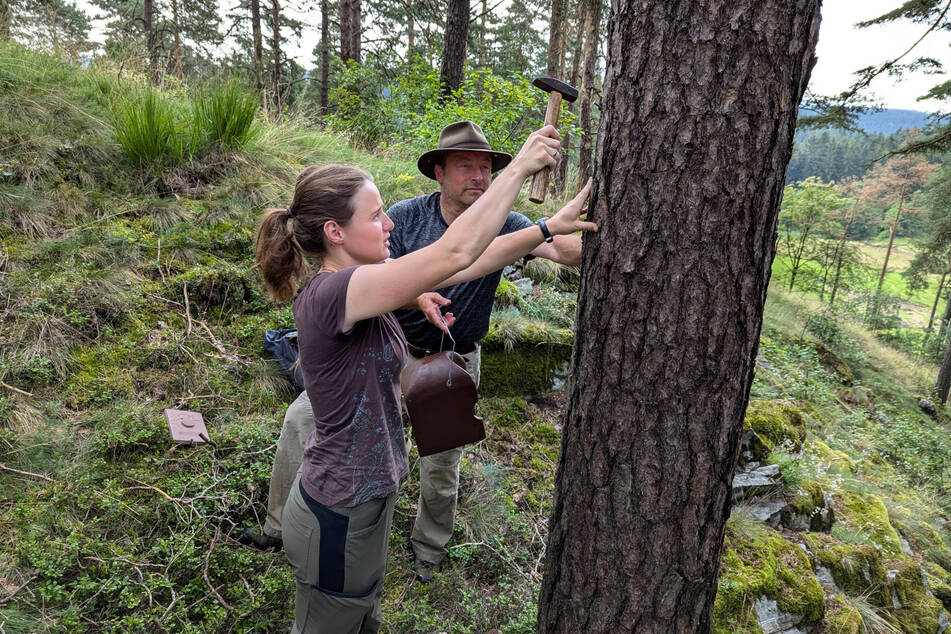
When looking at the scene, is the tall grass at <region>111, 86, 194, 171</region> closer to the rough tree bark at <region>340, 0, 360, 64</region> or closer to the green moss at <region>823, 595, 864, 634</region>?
the rough tree bark at <region>340, 0, 360, 64</region>

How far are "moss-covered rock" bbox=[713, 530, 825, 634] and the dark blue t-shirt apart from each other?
75.8 inches

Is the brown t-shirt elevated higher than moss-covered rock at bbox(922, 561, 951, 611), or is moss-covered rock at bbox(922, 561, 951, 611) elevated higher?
the brown t-shirt

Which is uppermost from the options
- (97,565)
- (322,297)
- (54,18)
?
(54,18)

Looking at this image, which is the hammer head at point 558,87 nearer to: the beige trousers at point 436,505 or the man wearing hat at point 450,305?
the man wearing hat at point 450,305

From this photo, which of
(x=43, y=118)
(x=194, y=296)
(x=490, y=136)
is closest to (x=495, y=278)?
(x=194, y=296)

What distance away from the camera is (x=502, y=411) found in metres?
4.00

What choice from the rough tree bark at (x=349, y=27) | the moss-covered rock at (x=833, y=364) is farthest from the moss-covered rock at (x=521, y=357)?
the moss-covered rock at (x=833, y=364)

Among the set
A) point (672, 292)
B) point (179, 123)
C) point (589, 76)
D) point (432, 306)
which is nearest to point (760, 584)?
point (672, 292)

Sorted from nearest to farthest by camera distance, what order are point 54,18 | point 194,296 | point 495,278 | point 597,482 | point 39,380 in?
point 597,482 < point 495,278 < point 39,380 < point 194,296 < point 54,18

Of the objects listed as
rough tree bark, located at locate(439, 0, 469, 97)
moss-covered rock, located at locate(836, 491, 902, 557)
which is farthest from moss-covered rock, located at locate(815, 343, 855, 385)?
rough tree bark, located at locate(439, 0, 469, 97)

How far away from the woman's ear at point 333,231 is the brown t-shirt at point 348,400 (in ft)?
0.56

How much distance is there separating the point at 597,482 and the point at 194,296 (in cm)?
357

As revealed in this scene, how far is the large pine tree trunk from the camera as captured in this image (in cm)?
127

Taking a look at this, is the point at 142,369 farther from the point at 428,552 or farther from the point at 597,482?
the point at 597,482
